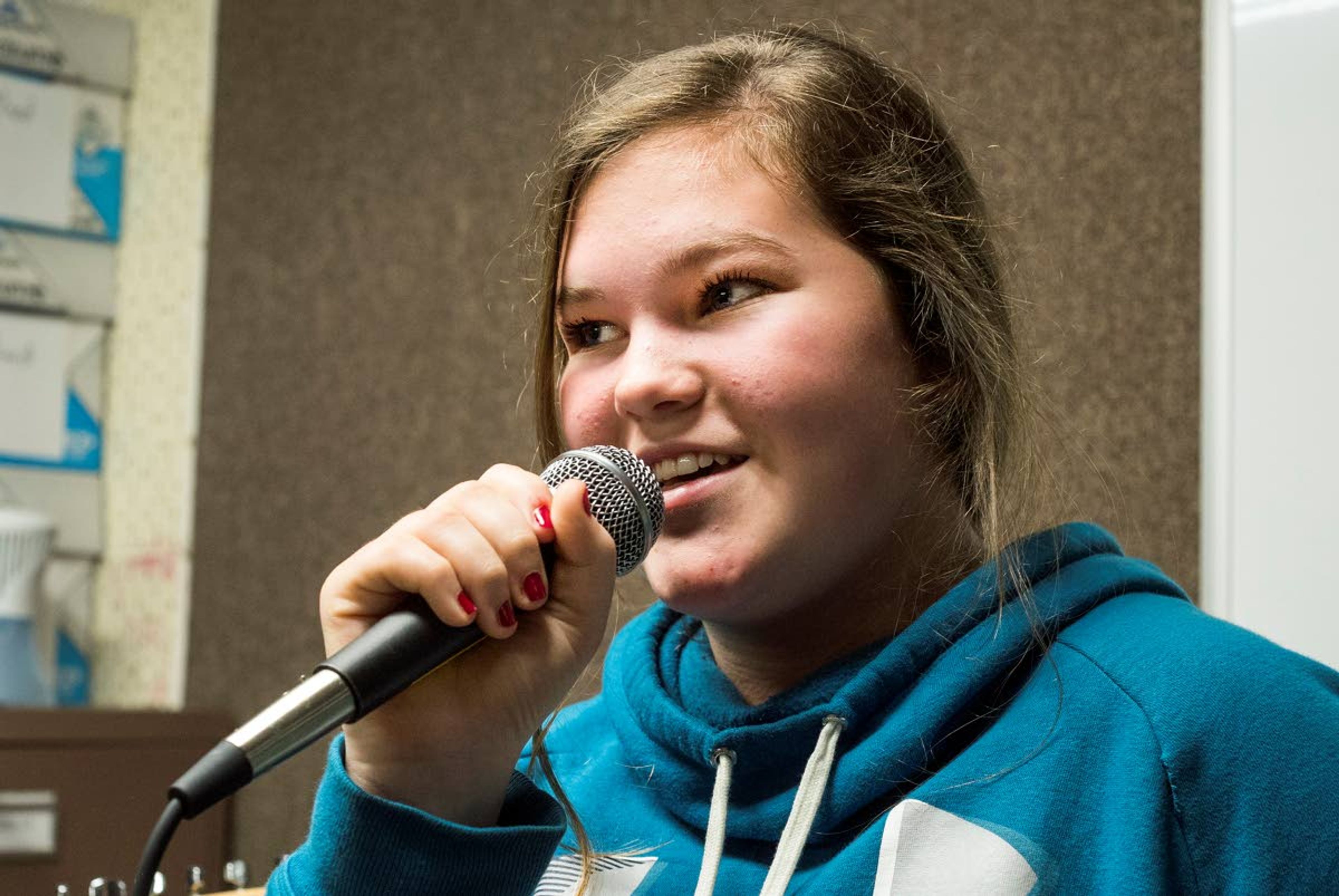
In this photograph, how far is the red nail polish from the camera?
58 cm

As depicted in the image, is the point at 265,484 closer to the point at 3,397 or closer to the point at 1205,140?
the point at 3,397

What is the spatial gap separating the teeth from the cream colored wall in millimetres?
1444

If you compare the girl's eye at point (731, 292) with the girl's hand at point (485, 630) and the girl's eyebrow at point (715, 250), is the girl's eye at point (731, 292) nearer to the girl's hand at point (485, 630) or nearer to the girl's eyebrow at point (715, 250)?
the girl's eyebrow at point (715, 250)

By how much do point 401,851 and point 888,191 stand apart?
0.40 metres

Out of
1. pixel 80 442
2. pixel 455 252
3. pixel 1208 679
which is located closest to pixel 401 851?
pixel 1208 679

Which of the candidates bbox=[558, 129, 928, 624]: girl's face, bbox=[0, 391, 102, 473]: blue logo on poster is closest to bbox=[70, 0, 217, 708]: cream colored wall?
bbox=[0, 391, 102, 473]: blue logo on poster

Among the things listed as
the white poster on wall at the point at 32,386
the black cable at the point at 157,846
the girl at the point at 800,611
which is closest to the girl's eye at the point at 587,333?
the girl at the point at 800,611

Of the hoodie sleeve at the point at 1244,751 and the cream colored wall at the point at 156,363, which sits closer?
the hoodie sleeve at the point at 1244,751

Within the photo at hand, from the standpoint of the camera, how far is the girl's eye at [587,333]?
0.73 m

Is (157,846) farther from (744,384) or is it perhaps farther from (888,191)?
(888,191)

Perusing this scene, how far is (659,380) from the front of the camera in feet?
2.16

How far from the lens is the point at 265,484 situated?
6.13 ft

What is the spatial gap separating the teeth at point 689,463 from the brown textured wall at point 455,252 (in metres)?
0.40

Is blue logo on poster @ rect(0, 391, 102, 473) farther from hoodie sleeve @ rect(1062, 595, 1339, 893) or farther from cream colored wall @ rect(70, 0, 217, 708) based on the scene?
hoodie sleeve @ rect(1062, 595, 1339, 893)
